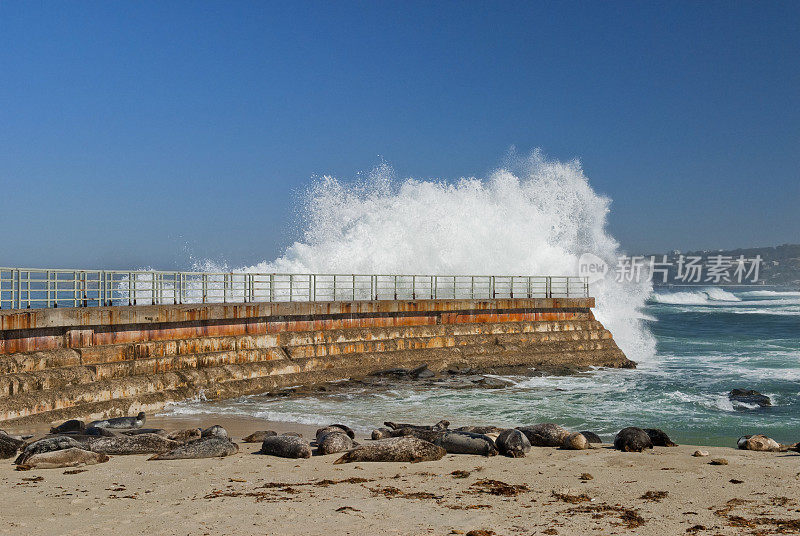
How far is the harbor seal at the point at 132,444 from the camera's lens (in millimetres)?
10969

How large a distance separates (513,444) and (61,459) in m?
6.10

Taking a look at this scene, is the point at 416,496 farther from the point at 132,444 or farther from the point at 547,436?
the point at 132,444

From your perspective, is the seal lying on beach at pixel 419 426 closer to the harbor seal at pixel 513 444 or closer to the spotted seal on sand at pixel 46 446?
the harbor seal at pixel 513 444

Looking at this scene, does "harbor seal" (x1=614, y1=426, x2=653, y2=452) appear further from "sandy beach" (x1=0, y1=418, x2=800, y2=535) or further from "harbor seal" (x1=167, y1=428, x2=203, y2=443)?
"harbor seal" (x1=167, y1=428, x2=203, y2=443)

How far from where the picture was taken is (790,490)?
28.7 ft

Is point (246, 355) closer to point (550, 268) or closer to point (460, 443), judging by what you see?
point (460, 443)

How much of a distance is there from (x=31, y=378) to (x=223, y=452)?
5.21 meters

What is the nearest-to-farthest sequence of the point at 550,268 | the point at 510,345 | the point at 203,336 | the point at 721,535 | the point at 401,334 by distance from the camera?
1. the point at 721,535
2. the point at 203,336
3. the point at 401,334
4. the point at 510,345
5. the point at 550,268

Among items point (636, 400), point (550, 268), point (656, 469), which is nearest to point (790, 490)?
point (656, 469)

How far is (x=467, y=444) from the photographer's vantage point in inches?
440

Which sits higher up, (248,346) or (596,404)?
(248,346)

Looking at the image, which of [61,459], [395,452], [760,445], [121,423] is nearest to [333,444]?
[395,452]

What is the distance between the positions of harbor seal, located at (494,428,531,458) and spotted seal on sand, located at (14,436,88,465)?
5.91 metres

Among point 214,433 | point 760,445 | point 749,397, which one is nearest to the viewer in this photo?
point 760,445
